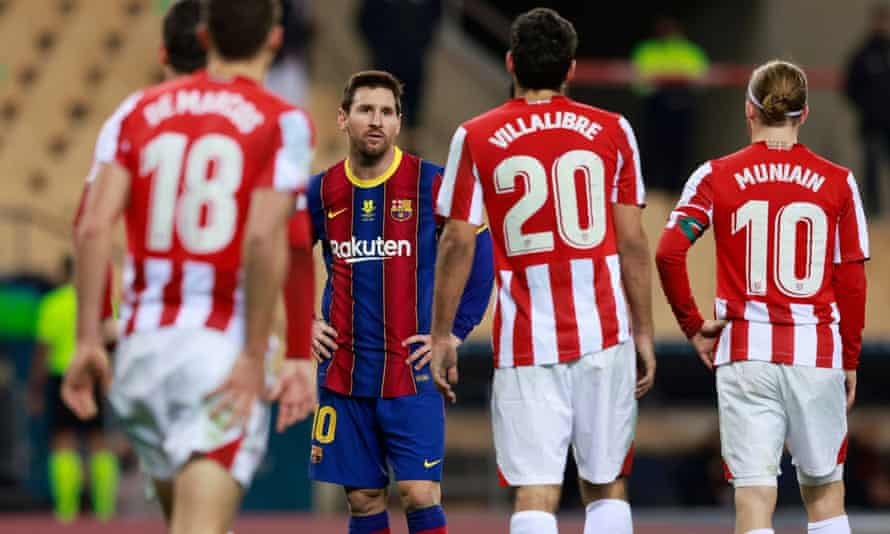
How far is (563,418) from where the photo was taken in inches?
229

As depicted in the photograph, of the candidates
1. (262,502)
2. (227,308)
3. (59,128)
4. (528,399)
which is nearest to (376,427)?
(528,399)

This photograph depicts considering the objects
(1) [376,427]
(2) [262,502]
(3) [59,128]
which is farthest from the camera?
(3) [59,128]

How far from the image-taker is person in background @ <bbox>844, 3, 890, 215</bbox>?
15.1m

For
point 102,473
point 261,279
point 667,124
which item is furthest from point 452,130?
point 261,279

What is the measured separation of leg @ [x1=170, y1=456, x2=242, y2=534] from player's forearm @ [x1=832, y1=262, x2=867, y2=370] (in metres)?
2.71

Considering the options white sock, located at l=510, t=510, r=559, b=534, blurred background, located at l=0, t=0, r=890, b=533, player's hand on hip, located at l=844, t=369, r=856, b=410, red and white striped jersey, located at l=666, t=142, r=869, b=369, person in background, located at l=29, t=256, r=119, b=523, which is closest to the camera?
white sock, located at l=510, t=510, r=559, b=534

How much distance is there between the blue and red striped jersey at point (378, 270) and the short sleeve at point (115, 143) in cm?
199

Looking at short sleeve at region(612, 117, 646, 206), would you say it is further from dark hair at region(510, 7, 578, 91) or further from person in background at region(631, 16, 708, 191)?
person in background at region(631, 16, 708, 191)

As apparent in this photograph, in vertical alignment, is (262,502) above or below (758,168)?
below

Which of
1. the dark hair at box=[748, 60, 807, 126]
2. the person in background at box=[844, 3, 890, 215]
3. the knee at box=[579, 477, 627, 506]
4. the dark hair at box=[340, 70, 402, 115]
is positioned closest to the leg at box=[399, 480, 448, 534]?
the knee at box=[579, 477, 627, 506]

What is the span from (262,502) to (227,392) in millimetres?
9535

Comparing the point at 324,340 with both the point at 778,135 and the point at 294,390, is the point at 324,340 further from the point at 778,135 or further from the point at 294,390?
the point at 294,390

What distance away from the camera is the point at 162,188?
14.8ft

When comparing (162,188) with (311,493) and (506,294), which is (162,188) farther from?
(311,493)
